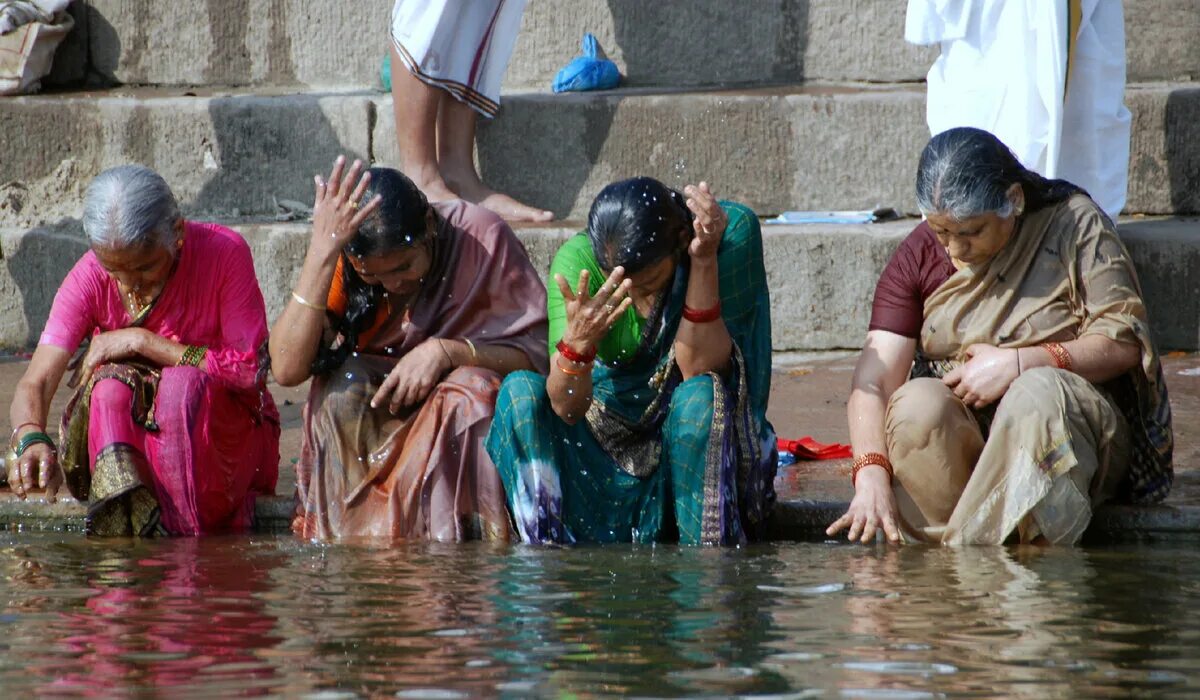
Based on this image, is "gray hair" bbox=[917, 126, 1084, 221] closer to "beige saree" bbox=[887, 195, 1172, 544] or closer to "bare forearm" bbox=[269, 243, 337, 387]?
"beige saree" bbox=[887, 195, 1172, 544]

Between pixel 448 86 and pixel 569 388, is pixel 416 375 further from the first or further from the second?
pixel 448 86

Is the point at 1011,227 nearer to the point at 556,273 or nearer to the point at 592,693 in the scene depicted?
the point at 556,273

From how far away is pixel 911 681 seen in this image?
3486 millimetres

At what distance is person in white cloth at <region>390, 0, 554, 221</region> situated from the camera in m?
7.58

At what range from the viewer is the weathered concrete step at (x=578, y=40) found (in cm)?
834

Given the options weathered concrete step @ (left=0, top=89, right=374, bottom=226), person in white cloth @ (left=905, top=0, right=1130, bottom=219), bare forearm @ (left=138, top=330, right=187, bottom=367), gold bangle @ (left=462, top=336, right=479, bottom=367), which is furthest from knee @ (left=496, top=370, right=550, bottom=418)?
weathered concrete step @ (left=0, top=89, right=374, bottom=226)

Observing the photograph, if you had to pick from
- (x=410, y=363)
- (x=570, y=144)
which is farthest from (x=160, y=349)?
(x=570, y=144)

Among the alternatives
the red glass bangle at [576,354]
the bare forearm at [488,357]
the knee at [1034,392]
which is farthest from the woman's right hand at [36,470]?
the knee at [1034,392]

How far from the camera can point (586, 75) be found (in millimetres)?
8359

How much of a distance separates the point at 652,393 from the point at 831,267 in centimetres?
238

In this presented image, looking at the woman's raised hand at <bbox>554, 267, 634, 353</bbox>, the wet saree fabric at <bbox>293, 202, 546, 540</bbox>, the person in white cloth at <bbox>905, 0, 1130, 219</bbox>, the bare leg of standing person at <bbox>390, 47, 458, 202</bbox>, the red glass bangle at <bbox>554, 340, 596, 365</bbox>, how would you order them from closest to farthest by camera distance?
the woman's raised hand at <bbox>554, 267, 634, 353</bbox> < the red glass bangle at <bbox>554, 340, 596, 365</bbox> < the wet saree fabric at <bbox>293, 202, 546, 540</bbox> < the person in white cloth at <bbox>905, 0, 1130, 219</bbox> < the bare leg of standing person at <bbox>390, 47, 458, 202</bbox>

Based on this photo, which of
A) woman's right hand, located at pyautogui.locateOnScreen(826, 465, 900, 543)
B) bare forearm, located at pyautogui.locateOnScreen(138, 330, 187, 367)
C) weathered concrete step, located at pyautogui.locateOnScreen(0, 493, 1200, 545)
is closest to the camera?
woman's right hand, located at pyautogui.locateOnScreen(826, 465, 900, 543)

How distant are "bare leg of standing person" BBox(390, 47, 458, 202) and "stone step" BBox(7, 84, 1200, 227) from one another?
1.76ft

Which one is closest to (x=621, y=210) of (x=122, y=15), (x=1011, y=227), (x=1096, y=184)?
(x=1011, y=227)
